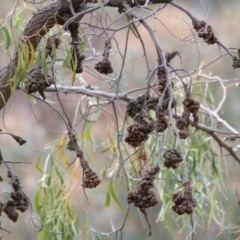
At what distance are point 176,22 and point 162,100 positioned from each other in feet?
8.04

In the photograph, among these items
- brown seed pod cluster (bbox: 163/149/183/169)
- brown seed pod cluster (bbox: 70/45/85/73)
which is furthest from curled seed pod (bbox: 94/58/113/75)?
brown seed pod cluster (bbox: 163/149/183/169)

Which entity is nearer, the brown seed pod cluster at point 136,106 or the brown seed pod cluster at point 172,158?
the brown seed pod cluster at point 172,158

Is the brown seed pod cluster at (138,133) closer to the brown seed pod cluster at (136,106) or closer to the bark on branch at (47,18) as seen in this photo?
the brown seed pod cluster at (136,106)

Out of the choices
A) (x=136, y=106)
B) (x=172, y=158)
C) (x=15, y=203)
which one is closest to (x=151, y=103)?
(x=136, y=106)

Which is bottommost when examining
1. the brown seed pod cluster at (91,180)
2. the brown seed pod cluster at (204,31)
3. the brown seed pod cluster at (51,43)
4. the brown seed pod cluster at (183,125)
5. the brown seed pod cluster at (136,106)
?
the brown seed pod cluster at (91,180)

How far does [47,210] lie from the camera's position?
44.7 inches

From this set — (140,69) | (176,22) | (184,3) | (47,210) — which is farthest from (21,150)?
(47,210)

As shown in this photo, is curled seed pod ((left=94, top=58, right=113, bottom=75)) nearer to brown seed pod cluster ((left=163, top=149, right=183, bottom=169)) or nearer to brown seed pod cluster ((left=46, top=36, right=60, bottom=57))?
brown seed pod cluster ((left=46, top=36, right=60, bottom=57))

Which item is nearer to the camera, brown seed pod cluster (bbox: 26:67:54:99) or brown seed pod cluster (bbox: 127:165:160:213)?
brown seed pod cluster (bbox: 127:165:160:213)

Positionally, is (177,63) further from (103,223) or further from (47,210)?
(47,210)

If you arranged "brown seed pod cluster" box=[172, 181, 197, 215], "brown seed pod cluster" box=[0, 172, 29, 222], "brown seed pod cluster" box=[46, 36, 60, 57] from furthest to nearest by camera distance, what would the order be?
"brown seed pod cluster" box=[0, 172, 29, 222]
"brown seed pod cluster" box=[46, 36, 60, 57]
"brown seed pod cluster" box=[172, 181, 197, 215]

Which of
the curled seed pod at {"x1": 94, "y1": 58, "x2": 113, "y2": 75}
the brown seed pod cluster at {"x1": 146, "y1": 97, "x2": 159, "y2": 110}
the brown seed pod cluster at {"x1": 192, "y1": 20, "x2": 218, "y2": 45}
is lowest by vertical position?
the brown seed pod cluster at {"x1": 146, "y1": 97, "x2": 159, "y2": 110}

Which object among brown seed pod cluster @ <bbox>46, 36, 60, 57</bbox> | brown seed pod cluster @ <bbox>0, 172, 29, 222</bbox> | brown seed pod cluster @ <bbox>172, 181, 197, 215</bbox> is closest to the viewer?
brown seed pod cluster @ <bbox>172, 181, 197, 215</bbox>

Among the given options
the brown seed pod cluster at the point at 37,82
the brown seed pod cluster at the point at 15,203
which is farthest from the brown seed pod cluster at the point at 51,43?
the brown seed pod cluster at the point at 15,203
